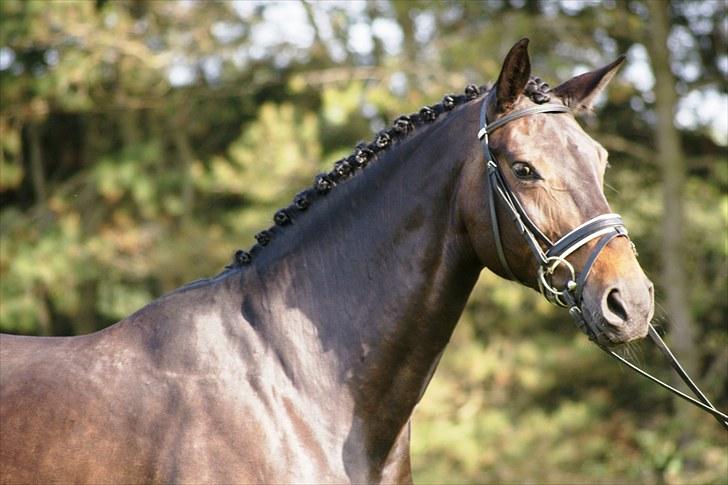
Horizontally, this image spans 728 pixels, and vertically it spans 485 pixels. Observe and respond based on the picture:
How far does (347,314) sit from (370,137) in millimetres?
8053

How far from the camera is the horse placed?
312cm

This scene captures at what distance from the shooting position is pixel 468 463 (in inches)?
Result: 409

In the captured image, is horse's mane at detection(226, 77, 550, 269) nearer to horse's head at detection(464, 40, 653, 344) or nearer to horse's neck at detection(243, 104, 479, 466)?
horse's neck at detection(243, 104, 479, 466)

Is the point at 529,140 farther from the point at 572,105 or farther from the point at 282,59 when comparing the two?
the point at 282,59

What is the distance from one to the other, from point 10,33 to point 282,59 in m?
3.64

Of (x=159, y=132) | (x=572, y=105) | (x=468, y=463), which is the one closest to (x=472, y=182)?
(x=572, y=105)

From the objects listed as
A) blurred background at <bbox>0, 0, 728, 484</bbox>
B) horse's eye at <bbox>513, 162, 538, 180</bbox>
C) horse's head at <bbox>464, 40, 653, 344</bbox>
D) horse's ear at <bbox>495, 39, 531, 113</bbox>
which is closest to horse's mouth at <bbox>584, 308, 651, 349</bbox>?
horse's head at <bbox>464, 40, 653, 344</bbox>

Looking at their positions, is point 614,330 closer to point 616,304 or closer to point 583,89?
point 616,304

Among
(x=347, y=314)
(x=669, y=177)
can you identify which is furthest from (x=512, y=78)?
(x=669, y=177)

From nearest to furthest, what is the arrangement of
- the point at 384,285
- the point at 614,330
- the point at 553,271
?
the point at 614,330 < the point at 553,271 < the point at 384,285

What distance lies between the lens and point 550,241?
10.3 ft

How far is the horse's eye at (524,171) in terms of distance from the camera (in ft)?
10.6

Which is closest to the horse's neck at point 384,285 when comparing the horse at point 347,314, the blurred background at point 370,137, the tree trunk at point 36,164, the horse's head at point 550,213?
the horse at point 347,314

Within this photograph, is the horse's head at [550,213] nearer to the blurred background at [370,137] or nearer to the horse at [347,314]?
the horse at [347,314]
